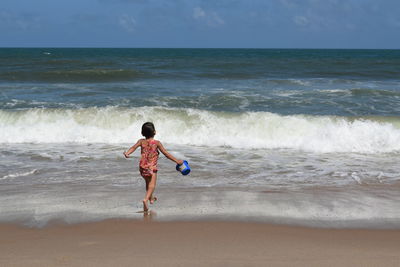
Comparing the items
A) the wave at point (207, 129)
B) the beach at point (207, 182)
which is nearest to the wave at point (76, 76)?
the beach at point (207, 182)

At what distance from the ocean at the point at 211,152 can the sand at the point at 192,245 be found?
12.8 inches

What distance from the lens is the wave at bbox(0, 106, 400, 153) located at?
448 inches

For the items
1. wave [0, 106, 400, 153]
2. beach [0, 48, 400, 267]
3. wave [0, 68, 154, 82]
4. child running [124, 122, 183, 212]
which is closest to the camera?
beach [0, 48, 400, 267]

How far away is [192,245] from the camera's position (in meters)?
4.71

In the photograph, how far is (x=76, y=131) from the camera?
12.4 metres

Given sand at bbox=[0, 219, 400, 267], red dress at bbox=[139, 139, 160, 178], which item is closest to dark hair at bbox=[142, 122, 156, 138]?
red dress at bbox=[139, 139, 160, 178]

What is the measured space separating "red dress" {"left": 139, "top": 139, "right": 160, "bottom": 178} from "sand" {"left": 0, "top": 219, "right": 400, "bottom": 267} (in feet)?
2.24

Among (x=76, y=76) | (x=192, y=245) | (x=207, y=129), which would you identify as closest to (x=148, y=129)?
(x=192, y=245)

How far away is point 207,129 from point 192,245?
26.2 ft

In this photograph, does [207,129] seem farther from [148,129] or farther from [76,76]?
[76,76]

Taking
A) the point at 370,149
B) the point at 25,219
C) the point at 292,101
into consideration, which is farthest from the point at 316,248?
the point at 292,101

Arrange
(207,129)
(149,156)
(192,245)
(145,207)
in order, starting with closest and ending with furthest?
1. (192,245)
2. (145,207)
3. (149,156)
4. (207,129)

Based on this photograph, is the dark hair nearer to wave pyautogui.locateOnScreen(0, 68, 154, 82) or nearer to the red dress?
the red dress

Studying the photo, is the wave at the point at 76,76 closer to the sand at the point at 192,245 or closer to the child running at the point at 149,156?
the child running at the point at 149,156
